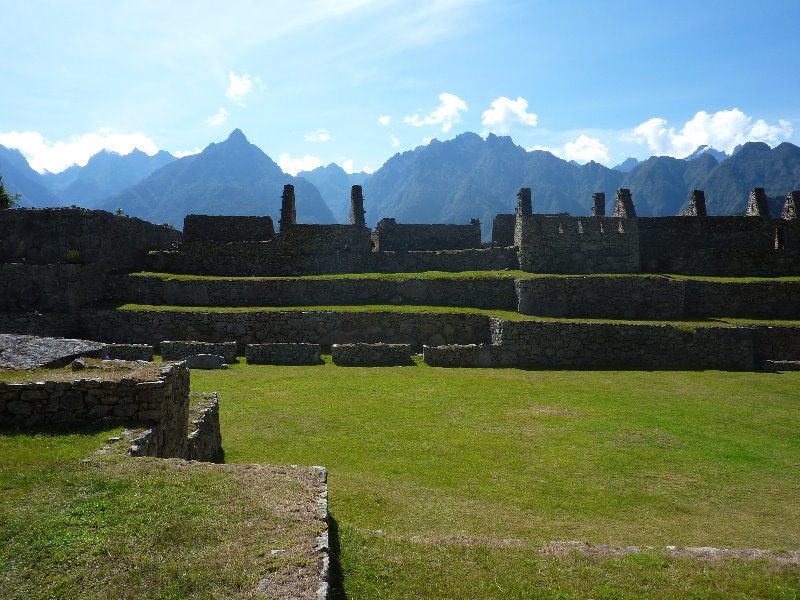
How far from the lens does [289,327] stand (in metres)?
20.5

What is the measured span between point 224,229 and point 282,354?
550 inches

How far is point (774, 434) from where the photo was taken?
10852mm

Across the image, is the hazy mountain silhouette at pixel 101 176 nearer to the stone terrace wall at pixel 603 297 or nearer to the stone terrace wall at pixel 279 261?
the stone terrace wall at pixel 279 261

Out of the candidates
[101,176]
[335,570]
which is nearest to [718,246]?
[335,570]

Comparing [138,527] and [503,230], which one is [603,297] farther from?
[138,527]

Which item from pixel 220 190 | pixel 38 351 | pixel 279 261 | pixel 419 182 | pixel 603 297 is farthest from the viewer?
pixel 419 182

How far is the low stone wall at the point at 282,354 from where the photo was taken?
18.1 m

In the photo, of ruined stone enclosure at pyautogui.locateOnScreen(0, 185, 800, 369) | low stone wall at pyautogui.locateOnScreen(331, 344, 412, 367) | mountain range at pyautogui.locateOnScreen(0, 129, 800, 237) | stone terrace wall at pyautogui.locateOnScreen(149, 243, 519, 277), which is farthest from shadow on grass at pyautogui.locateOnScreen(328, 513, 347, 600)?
mountain range at pyautogui.locateOnScreen(0, 129, 800, 237)

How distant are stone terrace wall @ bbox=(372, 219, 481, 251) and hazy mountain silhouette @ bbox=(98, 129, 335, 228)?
9355 cm

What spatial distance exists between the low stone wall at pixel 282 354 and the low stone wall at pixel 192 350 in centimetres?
64

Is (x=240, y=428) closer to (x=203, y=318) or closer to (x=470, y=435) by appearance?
(x=470, y=435)

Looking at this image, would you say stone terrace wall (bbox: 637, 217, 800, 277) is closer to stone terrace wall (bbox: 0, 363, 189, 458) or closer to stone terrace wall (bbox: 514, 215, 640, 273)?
stone terrace wall (bbox: 514, 215, 640, 273)

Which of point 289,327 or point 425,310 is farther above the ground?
point 425,310

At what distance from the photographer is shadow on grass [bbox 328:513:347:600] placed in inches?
179
